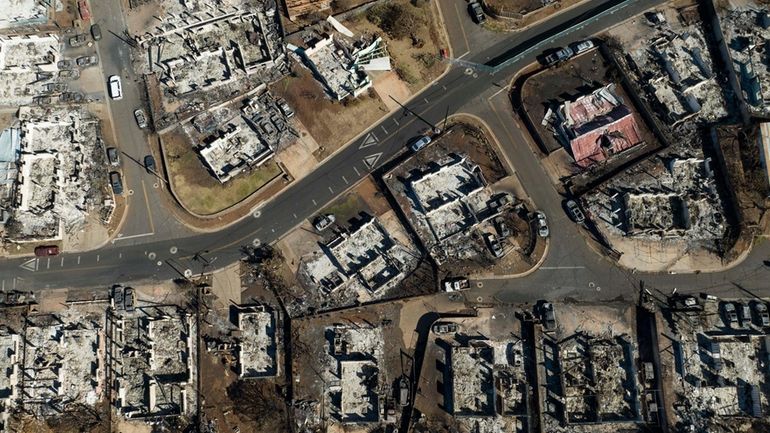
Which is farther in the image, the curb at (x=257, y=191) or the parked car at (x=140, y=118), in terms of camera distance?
the parked car at (x=140, y=118)

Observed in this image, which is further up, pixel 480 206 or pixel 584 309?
pixel 480 206

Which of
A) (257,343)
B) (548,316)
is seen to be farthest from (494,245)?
(257,343)

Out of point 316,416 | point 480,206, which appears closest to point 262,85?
point 480,206

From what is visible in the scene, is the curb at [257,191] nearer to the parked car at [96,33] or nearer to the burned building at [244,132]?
the burned building at [244,132]

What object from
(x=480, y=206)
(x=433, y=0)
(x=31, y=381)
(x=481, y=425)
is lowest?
(x=481, y=425)

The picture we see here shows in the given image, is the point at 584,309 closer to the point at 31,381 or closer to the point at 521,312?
the point at 521,312

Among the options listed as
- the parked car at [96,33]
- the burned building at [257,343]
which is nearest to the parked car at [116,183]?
the parked car at [96,33]

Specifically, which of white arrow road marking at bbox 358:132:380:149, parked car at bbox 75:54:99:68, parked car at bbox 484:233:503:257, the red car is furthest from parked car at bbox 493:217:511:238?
the red car

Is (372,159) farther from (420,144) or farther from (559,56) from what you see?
(559,56)
